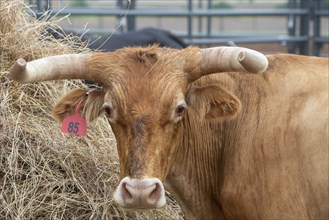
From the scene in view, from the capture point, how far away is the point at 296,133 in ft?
16.6

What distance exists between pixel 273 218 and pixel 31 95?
2272 mm

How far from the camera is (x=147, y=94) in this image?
479 cm

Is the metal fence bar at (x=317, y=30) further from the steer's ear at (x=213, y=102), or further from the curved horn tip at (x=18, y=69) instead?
the curved horn tip at (x=18, y=69)

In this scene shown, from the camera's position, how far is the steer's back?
499 centimetres

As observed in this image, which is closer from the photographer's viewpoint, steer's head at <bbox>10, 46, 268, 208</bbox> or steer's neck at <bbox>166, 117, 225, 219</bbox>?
steer's head at <bbox>10, 46, 268, 208</bbox>

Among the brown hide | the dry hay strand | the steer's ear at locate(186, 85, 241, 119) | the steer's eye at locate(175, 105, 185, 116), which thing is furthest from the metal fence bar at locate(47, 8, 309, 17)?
the steer's eye at locate(175, 105, 185, 116)

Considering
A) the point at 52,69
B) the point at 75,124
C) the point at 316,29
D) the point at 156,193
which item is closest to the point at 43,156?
the point at 75,124

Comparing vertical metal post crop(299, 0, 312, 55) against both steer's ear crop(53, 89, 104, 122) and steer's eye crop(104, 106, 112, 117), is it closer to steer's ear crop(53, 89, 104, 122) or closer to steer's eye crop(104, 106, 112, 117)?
steer's ear crop(53, 89, 104, 122)

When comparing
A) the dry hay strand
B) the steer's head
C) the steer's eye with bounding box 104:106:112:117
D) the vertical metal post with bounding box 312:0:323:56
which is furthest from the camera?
the vertical metal post with bounding box 312:0:323:56

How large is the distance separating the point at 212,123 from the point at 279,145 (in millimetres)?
511

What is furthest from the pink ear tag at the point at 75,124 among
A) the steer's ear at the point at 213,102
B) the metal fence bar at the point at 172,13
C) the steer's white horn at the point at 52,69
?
the metal fence bar at the point at 172,13

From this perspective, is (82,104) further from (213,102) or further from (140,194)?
(140,194)

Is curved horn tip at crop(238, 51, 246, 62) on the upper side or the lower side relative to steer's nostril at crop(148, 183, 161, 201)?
upper

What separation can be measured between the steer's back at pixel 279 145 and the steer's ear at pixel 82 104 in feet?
2.31
